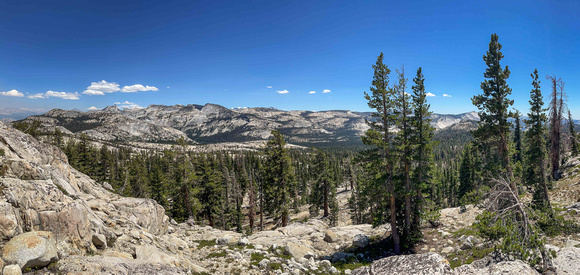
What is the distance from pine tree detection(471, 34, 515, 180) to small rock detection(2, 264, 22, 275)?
26345 mm

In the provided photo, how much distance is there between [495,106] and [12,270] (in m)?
27.5

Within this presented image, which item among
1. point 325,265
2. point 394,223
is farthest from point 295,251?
point 394,223

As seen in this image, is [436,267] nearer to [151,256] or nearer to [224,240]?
[151,256]

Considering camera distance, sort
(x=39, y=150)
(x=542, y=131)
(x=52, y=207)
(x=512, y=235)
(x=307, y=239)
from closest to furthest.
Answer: (x=512, y=235) < (x=52, y=207) < (x=39, y=150) < (x=307, y=239) < (x=542, y=131)

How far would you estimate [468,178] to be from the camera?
53.5 m

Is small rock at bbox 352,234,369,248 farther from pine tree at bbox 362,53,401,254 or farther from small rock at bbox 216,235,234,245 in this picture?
small rock at bbox 216,235,234,245

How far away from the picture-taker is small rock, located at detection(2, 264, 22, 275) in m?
6.58

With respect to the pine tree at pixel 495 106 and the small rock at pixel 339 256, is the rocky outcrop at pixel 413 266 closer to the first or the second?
the small rock at pixel 339 256

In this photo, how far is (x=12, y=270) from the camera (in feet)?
21.9

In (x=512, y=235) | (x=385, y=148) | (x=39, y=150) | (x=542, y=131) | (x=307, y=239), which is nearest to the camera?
(x=512, y=235)

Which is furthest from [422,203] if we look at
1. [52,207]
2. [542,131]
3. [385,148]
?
[52,207]

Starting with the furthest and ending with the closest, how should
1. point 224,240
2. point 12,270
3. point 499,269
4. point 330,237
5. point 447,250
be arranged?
point 330,237, point 224,240, point 447,250, point 499,269, point 12,270

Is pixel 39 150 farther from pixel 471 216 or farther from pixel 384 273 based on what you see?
pixel 471 216

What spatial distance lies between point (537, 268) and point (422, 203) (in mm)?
11376
